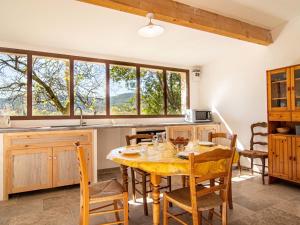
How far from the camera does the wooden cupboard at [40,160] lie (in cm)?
300

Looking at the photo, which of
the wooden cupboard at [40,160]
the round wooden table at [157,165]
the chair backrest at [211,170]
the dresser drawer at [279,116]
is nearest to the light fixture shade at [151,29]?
the round wooden table at [157,165]

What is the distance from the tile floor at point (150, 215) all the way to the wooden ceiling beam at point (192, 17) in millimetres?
2368

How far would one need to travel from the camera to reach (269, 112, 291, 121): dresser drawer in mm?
3257

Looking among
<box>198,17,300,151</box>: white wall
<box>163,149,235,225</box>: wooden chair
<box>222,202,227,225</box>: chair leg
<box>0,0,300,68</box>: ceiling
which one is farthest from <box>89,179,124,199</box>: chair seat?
<box>198,17,300,151</box>: white wall

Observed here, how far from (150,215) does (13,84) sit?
121 inches

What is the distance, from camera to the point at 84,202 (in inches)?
72.4

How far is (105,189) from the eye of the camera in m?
2.04

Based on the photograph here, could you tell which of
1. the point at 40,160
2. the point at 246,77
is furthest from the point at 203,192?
the point at 246,77

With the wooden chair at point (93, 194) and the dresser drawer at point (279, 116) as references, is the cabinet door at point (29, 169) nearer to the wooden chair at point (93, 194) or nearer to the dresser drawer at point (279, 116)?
the wooden chair at point (93, 194)

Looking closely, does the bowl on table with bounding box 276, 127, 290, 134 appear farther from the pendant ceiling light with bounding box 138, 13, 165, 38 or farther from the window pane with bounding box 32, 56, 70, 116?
the window pane with bounding box 32, 56, 70, 116

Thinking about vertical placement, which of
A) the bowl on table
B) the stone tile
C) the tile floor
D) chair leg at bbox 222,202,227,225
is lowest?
the tile floor

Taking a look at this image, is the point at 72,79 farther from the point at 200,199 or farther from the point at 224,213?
the point at 224,213

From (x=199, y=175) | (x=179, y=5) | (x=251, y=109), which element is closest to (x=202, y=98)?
(x=251, y=109)

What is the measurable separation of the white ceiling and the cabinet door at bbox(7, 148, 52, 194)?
2919 millimetres
